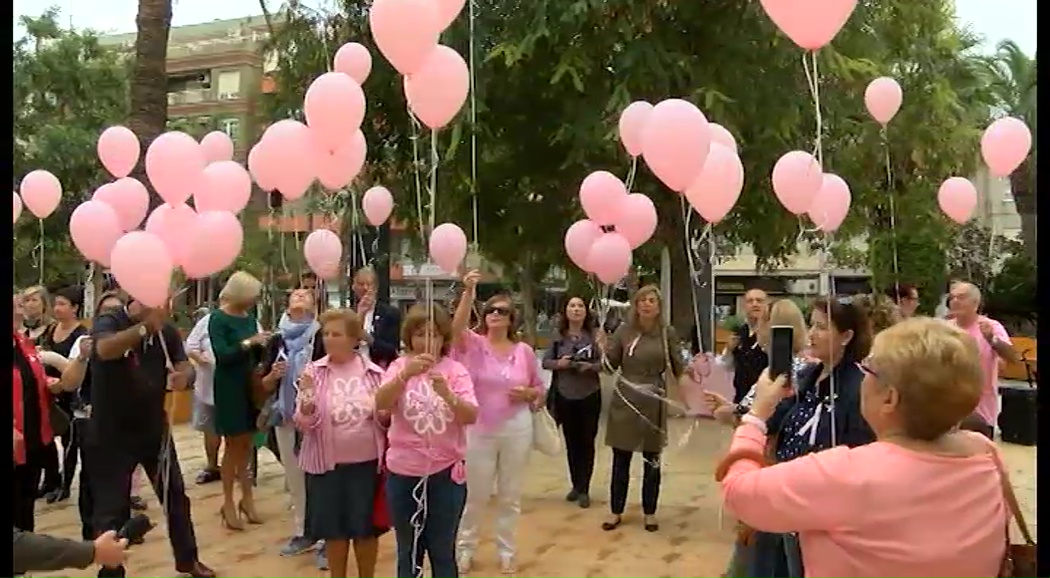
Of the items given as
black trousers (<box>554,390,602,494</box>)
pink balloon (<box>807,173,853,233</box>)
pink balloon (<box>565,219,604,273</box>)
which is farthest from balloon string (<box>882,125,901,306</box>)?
pink balloon (<box>565,219,604,273</box>)

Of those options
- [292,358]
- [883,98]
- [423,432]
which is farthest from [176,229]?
[883,98]

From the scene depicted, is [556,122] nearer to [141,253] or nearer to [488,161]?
[488,161]

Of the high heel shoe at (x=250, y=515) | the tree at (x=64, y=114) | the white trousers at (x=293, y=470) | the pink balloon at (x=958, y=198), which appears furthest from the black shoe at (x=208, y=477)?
the tree at (x=64, y=114)

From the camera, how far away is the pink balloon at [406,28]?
4.02 meters

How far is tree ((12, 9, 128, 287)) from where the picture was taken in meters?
14.0

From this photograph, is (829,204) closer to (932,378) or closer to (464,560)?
(464,560)

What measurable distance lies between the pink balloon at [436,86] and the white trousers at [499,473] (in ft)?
4.84

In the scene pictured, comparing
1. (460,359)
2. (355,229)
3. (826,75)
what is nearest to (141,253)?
(460,359)

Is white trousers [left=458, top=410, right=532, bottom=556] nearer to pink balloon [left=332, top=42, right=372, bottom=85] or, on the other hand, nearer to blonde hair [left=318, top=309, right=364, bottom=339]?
blonde hair [left=318, top=309, right=364, bottom=339]

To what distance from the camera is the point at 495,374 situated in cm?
496

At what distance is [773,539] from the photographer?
337cm

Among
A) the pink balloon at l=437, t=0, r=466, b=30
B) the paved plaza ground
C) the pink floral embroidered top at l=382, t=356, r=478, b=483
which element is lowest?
the paved plaza ground

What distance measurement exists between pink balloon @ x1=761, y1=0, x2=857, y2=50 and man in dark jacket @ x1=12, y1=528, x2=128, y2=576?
9.35ft

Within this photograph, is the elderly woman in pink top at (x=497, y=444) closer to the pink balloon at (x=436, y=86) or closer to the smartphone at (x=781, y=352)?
the pink balloon at (x=436, y=86)
